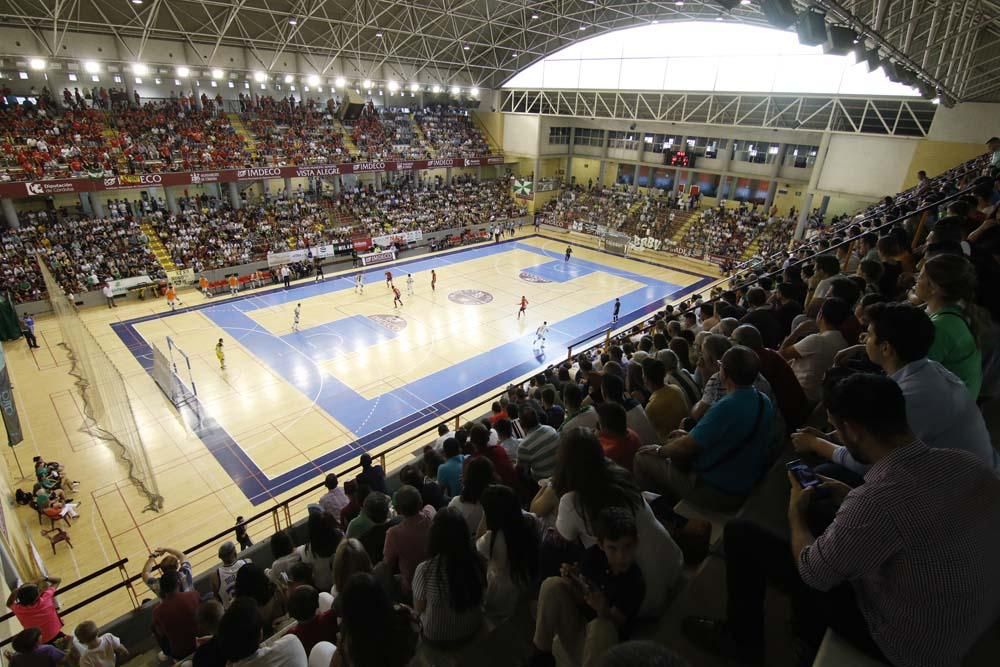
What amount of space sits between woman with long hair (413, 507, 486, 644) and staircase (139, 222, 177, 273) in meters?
30.9

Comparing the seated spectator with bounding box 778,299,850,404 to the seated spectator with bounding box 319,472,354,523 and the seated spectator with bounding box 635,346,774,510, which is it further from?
the seated spectator with bounding box 319,472,354,523

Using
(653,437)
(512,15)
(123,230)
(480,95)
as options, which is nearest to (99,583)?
(653,437)

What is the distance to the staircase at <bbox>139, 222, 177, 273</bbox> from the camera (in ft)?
94.2

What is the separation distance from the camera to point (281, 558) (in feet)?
20.0

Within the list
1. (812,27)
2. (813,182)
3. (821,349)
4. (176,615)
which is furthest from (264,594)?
(813,182)

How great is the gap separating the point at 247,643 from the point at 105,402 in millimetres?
16792

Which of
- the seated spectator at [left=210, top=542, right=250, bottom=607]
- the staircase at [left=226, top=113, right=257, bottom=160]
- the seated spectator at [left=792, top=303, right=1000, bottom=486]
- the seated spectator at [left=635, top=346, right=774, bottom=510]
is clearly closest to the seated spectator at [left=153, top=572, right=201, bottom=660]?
the seated spectator at [left=210, top=542, right=250, bottom=607]

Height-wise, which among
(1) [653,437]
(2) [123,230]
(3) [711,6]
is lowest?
(2) [123,230]

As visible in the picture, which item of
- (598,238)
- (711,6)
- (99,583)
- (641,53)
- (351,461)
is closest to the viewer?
(99,583)

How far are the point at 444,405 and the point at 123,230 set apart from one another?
23.4 metres

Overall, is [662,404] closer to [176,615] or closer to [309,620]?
[309,620]

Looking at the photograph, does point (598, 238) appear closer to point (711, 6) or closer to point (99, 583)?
point (711, 6)

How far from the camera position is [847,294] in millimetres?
5578

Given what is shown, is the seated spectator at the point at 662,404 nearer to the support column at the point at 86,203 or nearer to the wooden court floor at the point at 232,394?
the wooden court floor at the point at 232,394
